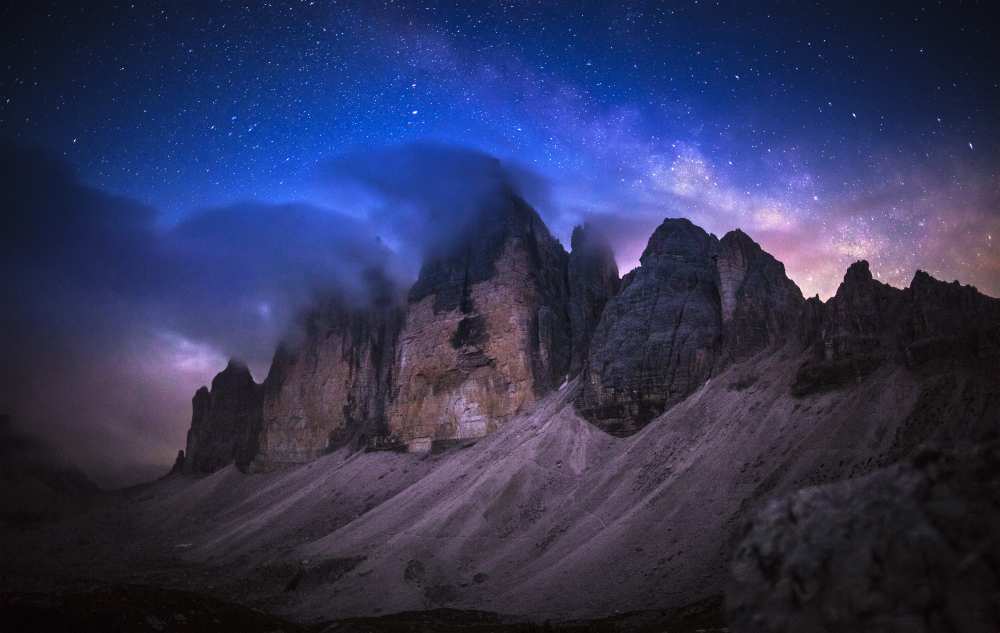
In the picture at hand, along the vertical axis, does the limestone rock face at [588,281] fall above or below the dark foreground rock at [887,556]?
above

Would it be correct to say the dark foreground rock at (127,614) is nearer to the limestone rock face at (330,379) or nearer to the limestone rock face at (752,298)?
the limestone rock face at (752,298)

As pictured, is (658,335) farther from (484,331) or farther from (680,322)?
(484,331)

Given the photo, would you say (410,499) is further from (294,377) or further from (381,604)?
(294,377)

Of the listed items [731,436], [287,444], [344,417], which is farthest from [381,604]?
[287,444]

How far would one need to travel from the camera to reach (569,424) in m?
63.6

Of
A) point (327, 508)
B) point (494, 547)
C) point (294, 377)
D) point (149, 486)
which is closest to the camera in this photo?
point (494, 547)

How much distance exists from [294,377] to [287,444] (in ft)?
50.0

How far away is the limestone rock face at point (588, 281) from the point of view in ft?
289

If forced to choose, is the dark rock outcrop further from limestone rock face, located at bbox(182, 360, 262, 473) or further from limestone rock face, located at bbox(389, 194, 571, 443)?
limestone rock face, located at bbox(182, 360, 262, 473)

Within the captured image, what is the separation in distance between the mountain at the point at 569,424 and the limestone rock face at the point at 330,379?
0.62 metres

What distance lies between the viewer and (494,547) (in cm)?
4756

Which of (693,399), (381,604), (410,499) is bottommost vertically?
(381,604)

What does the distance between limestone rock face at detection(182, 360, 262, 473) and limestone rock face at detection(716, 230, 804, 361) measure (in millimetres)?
112839

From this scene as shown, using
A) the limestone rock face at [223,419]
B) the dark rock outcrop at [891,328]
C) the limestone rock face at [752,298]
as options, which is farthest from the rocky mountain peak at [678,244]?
the limestone rock face at [223,419]
